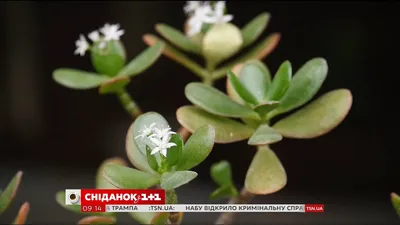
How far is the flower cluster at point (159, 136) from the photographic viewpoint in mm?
455

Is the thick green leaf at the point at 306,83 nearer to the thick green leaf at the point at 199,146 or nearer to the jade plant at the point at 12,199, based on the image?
the thick green leaf at the point at 199,146

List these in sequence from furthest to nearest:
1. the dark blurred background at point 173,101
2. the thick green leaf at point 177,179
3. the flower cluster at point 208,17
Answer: the dark blurred background at point 173,101 < the flower cluster at point 208,17 < the thick green leaf at point 177,179

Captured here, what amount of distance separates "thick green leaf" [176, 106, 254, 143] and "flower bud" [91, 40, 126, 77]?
110 mm

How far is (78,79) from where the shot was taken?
0.60 m

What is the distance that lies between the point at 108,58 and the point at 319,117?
21 centimetres

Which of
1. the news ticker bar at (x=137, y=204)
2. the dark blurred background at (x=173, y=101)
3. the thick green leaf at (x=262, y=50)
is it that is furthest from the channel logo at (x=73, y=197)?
the dark blurred background at (x=173, y=101)

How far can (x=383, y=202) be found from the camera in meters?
1.31

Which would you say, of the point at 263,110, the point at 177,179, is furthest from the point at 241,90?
the point at 177,179

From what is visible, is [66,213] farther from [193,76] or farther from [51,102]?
[193,76]

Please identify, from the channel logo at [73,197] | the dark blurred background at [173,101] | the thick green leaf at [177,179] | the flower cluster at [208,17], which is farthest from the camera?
the dark blurred background at [173,101]

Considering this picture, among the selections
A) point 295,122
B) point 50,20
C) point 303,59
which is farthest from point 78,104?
point 295,122

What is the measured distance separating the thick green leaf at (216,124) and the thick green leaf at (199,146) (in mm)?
39

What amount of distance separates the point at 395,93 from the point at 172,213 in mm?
917

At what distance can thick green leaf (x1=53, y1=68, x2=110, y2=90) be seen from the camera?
0.59 metres
